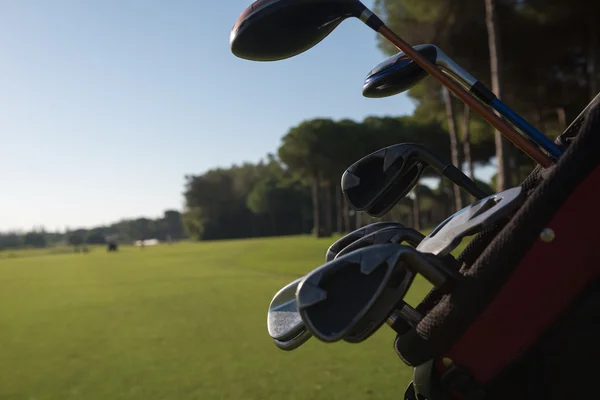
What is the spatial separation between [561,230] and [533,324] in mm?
144

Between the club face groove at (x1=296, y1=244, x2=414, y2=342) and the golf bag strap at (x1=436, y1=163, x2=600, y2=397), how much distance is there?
0.57 ft

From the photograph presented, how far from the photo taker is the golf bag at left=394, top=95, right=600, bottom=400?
30.9 inches

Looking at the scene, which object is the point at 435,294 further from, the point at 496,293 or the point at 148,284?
the point at 148,284

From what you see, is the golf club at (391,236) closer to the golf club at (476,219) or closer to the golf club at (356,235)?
the golf club at (356,235)

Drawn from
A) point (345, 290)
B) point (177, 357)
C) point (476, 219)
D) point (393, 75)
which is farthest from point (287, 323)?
point (177, 357)

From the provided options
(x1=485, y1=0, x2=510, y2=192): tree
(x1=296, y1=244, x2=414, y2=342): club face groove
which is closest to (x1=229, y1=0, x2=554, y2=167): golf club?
(x1=296, y1=244, x2=414, y2=342): club face groove

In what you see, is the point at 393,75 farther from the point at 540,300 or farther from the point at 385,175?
the point at 540,300

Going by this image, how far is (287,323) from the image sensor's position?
99 centimetres

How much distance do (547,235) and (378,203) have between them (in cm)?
55

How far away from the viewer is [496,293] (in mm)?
784

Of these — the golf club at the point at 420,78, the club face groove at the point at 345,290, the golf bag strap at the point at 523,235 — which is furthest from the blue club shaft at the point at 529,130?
the club face groove at the point at 345,290

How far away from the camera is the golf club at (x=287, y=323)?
959 millimetres

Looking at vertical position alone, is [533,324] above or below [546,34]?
below

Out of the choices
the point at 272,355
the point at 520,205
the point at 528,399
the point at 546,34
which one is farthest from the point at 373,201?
the point at 546,34
